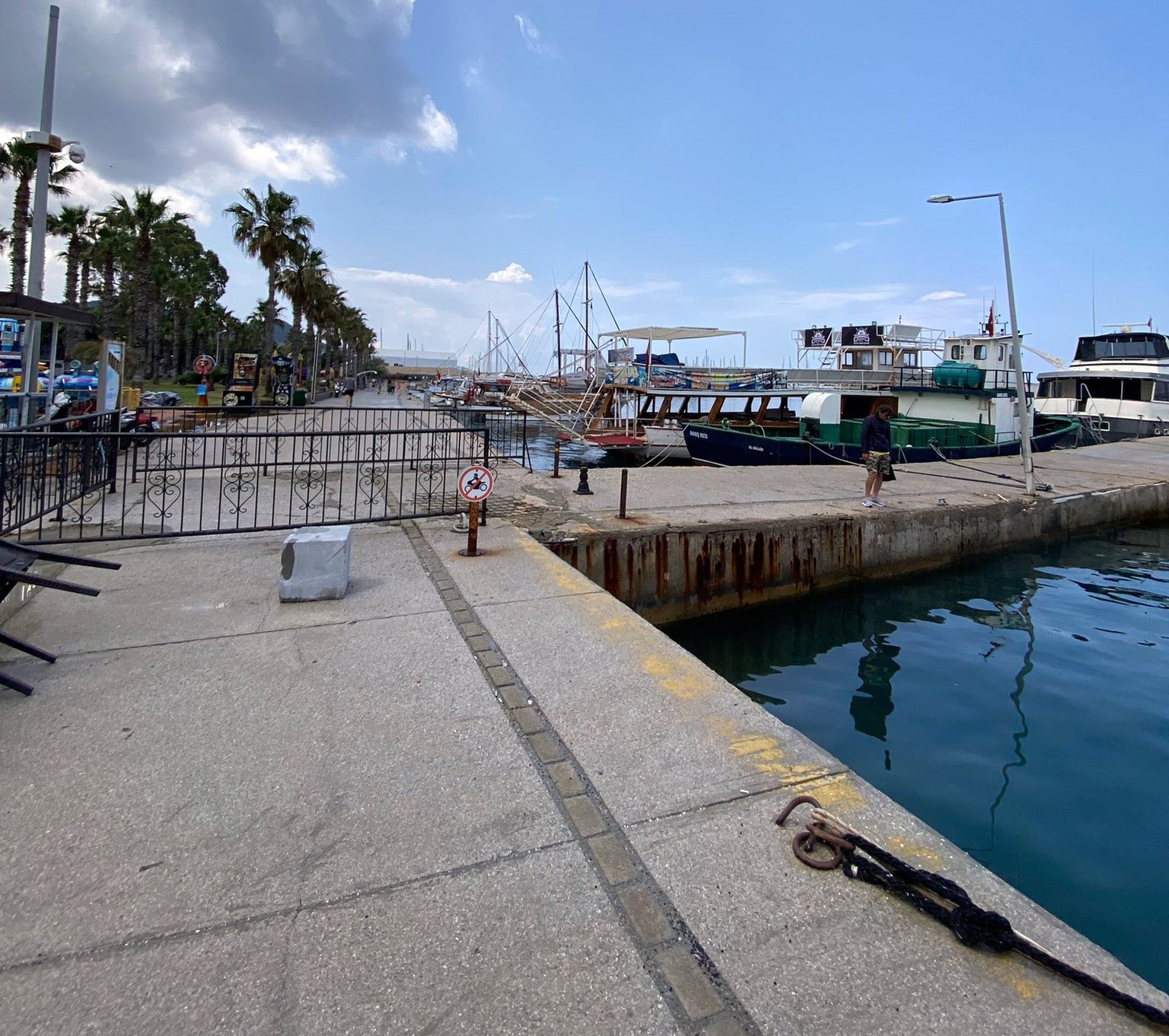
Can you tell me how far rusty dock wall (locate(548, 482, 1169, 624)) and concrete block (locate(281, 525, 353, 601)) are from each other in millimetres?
3036

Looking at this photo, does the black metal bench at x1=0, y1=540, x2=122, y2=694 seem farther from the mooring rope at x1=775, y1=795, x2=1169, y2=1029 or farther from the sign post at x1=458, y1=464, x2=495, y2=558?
the mooring rope at x1=775, y1=795, x2=1169, y2=1029

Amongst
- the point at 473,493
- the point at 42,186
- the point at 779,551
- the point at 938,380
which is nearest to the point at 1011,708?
the point at 779,551

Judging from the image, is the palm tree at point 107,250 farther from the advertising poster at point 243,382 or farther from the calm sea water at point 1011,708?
the calm sea water at point 1011,708

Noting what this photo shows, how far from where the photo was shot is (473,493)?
7.44 meters

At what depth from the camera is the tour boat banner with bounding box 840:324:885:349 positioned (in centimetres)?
2999

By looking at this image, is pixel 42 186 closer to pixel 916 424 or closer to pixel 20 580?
pixel 20 580

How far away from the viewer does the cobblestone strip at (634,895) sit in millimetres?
2102

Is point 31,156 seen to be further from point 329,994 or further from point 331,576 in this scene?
point 329,994

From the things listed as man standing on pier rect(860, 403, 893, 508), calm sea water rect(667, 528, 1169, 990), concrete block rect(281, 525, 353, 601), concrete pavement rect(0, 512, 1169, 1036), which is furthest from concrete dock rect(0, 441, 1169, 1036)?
man standing on pier rect(860, 403, 893, 508)

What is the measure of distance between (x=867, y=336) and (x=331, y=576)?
29.8 meters

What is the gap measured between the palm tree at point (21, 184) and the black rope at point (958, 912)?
42.2 m

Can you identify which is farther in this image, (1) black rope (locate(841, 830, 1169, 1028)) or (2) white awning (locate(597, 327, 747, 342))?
(2) white awning (locate(597, 327, 747, 342))

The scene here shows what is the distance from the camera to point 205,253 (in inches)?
3024

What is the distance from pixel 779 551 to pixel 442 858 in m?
8.34
